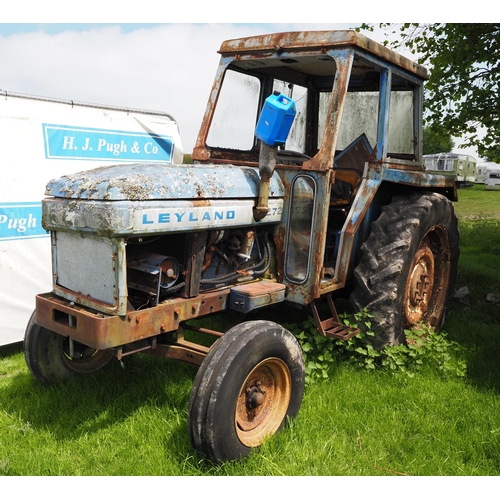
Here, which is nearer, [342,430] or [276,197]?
[342,430]

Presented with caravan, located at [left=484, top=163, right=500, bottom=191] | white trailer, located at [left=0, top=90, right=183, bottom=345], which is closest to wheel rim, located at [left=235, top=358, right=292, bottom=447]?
white trailer, located at [left=0, top=90, right=183, bottom=345]

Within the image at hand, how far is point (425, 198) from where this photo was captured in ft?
14.2

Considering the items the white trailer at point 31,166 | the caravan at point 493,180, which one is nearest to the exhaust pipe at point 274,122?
the white trailer at point 31,166

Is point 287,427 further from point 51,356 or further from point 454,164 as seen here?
point 454,164

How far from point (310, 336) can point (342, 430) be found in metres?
0.95

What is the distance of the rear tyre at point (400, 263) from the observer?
3896 mm

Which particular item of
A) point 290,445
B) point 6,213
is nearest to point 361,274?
point 290,445

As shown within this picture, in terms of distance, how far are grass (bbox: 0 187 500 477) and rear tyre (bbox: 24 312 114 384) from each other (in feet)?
0.32

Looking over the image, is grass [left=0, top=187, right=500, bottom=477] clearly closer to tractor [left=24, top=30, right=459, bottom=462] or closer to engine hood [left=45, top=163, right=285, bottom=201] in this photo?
tractor [left=24, top=30, right=459, bottom=462]

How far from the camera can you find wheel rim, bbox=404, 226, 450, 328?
4.50 m

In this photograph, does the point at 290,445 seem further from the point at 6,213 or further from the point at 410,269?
the point at 6,213

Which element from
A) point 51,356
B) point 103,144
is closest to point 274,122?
point 51,356

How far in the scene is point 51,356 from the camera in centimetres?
377
